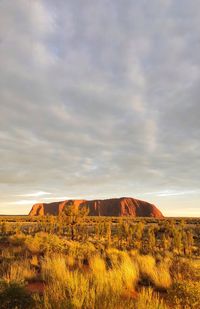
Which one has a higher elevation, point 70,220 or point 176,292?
point 70,220

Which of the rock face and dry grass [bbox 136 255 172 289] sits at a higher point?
the rock face

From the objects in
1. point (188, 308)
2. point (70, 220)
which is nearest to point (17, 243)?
point (70, 220)

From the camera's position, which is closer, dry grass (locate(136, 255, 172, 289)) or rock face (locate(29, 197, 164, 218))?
dry grass (locate(136, 255, 172, 289))

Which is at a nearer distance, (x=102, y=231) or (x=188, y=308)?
(x=188, y=308)

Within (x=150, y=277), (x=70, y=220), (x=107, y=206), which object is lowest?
(x=150, y=277)

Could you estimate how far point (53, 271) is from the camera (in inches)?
370

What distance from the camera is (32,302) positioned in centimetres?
587

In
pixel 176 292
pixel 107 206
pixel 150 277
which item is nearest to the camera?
pixel 176 292

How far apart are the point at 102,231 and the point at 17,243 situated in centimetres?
1708

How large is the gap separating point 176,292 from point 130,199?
6906 inches

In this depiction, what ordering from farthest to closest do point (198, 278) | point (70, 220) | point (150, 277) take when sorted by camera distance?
Answer: point (70, 220), point (150, 277), point (198, 278)

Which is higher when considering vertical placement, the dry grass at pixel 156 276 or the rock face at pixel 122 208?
the rock face at pixel 122 208

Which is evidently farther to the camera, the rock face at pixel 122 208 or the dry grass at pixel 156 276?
the rock face at pixel 122 208

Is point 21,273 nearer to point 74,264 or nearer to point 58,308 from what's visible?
point 74,264
